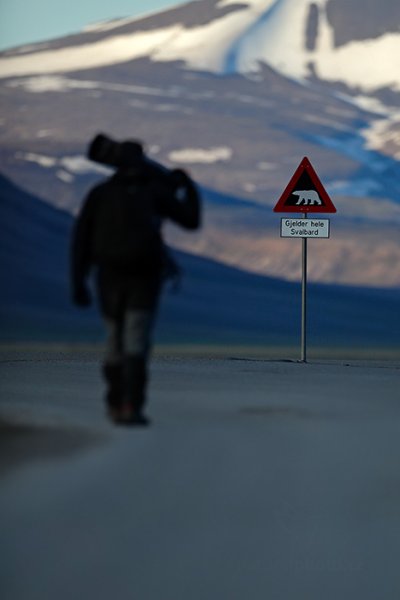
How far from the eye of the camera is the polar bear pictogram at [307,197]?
78.1 feet

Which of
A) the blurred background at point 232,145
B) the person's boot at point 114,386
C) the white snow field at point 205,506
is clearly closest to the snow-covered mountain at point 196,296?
the blurred background at point 232,145

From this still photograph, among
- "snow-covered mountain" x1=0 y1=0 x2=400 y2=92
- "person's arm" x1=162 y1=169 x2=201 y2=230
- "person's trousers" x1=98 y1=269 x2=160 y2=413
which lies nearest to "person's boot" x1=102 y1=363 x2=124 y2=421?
"person's trousers" x1=98 y1=269 x2=160 y2=413

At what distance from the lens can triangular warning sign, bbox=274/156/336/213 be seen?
23.3 meters

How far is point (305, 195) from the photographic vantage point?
24.0 metres

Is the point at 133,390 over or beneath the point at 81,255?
beneath

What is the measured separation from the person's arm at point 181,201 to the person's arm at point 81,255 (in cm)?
39

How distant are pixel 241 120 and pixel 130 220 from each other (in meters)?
147

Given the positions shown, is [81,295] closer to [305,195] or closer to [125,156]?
[125,156]

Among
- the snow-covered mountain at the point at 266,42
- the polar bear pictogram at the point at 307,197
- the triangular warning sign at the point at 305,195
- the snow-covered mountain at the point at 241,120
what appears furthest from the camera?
the snow-covered mountain at the point at 266,42

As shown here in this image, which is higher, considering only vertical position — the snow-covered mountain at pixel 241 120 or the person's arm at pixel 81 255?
the snow-covered mountain at pixel 241 120

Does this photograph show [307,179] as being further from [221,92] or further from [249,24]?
[249,24]

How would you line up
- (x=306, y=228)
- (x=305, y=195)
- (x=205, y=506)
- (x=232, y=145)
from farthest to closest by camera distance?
1. (x=232, y=145)
2. (x=306, y=228)
3. (x=305, y=195)
4. (x=205, y=506)

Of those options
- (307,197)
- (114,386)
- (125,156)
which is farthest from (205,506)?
(307,197)

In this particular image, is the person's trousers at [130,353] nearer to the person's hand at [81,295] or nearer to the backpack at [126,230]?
the person's hand at [81,295]
